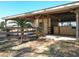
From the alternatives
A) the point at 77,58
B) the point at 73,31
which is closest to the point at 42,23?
the point at 73,31

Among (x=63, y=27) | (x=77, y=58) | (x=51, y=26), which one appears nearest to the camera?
(x=77, y=58)

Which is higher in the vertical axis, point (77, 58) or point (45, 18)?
point (45, 18)

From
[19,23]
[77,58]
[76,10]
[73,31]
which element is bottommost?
[77,58]

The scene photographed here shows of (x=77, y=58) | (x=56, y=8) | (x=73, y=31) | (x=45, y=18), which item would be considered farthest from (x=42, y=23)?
(x=77, y=58)

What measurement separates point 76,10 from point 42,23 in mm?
6698

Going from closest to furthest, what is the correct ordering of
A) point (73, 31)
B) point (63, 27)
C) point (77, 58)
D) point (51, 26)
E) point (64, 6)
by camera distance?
point (77, 58) < point (64, 6) < point (73, 31) < point (63, 27) < point (51, 26)

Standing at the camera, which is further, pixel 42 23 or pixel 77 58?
pixel 42 23

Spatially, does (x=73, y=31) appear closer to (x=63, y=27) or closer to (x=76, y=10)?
(x=63, y=27)

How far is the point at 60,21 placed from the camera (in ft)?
49.6

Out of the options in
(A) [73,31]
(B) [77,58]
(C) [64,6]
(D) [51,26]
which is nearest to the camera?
(B) [77,58]

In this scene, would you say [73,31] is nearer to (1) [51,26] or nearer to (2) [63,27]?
(2) [63,27]

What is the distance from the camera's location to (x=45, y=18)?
15711mm

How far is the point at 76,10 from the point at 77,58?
16.7ft

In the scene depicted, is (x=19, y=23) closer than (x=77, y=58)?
No
